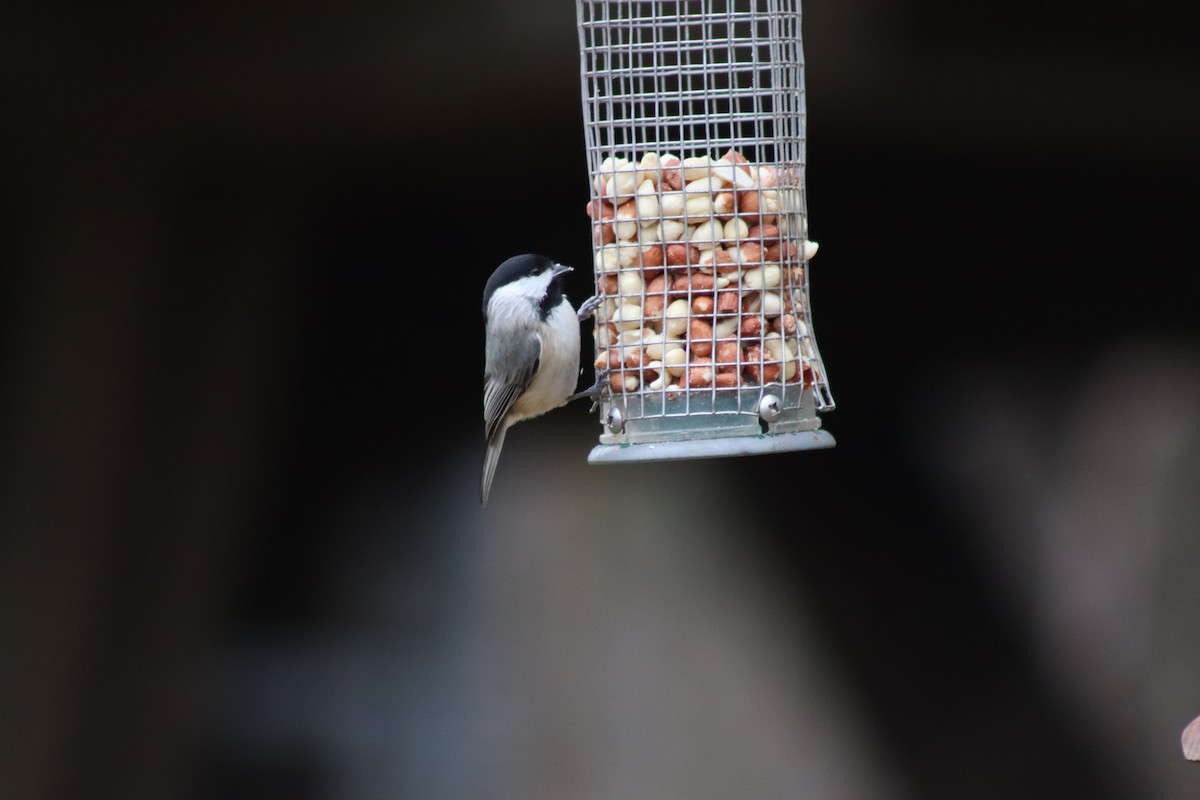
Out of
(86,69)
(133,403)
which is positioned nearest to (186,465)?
(133,403)

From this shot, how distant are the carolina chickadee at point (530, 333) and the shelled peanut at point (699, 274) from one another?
0.95ft

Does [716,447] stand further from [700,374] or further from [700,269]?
[700,269]

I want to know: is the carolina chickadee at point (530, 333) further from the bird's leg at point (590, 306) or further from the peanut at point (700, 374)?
the peanut at point (700, 374)

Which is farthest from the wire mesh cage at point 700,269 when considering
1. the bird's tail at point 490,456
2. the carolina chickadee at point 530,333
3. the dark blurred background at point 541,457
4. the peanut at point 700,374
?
the dark blurred background at point 541,457

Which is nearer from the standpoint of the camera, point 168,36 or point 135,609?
point 168,36

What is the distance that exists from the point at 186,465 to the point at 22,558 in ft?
1.64

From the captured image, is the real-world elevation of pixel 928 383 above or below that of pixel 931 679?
above

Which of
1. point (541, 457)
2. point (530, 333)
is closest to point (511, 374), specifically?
point (530, 333)

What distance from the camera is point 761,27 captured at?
9.35 ft

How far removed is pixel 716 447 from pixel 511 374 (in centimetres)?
70

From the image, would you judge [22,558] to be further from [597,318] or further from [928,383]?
[928,383]

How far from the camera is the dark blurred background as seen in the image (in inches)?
136

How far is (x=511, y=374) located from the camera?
258 centimetres

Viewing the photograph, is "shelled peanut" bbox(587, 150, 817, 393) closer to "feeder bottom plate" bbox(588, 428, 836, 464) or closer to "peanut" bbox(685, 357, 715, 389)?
"peanut" bbox(685, 357, 715, 389)
